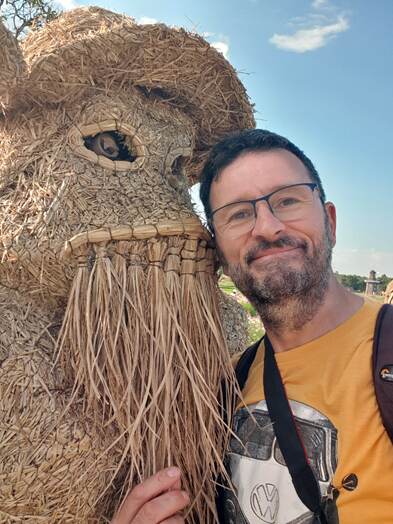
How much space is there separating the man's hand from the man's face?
57 cm

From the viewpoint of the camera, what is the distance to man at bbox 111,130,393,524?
1.23m

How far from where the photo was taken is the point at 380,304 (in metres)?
1.48

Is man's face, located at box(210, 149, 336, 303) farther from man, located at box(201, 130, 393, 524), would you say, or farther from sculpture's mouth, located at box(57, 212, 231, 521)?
sculpture's mouth, located at box(57, 212, 231, 521)

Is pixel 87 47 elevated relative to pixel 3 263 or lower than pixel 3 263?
elevated

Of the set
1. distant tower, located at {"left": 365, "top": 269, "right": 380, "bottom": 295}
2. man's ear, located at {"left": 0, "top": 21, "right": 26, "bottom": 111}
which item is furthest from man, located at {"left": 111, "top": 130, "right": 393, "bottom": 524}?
distant tower, located at {"left": 365, "top": 269, "right": 380, "bottom": 295}

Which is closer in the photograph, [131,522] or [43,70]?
[131,522]

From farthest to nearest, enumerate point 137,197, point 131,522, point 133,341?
point 137,197
point 133,341
point 131,522

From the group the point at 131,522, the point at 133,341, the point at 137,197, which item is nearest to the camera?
the point at 131,522

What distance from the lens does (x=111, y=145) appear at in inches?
63.8

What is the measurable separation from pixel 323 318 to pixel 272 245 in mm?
272

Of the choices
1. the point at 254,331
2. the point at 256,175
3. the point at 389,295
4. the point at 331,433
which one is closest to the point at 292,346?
the point at 331,433

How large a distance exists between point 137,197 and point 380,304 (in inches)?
30.9

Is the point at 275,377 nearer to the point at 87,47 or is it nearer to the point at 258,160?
the point at 258,160

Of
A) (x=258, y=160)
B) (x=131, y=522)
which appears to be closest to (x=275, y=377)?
(x=131, y=522)
